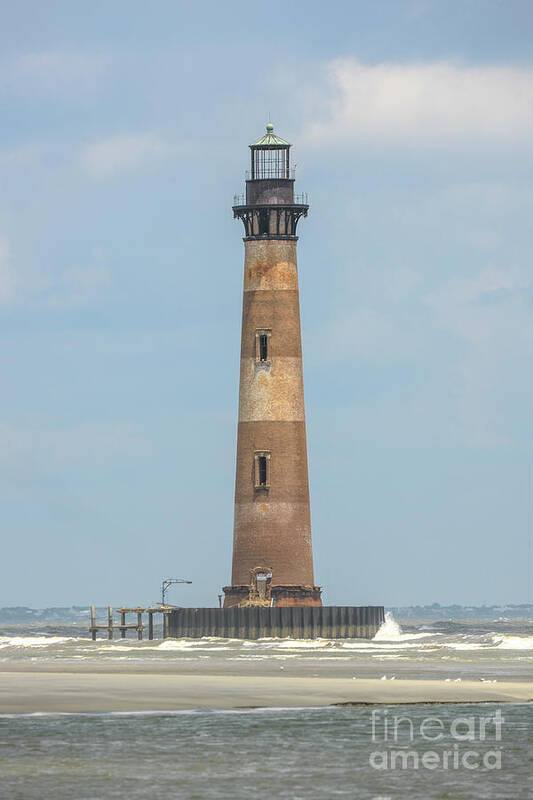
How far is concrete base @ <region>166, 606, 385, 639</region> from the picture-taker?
63.7 meters

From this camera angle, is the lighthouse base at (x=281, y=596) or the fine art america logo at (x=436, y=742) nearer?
the fine art america logo at (x=436, y=742)

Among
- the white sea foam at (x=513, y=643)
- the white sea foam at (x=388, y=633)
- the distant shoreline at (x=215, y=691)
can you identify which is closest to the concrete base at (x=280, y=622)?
the white sea foam at (x=388, y=633)

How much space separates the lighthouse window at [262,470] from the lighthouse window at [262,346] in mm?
3621

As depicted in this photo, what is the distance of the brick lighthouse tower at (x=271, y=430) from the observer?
64688 millimetres

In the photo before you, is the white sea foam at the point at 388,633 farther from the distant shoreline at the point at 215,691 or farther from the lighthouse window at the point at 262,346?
the distant shoreline at the point at 215,691

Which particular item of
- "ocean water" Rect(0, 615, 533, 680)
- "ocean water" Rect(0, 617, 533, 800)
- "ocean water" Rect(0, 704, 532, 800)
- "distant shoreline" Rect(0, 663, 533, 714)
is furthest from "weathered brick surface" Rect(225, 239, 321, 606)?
"ocean water" Rect(0, 704, 532, 800)

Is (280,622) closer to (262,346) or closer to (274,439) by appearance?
(274,439)

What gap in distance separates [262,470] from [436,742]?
3948cm

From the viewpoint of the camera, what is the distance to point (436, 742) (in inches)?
1014

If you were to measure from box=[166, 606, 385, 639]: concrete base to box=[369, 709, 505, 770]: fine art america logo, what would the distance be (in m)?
34.2

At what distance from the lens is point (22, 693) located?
32719 mm

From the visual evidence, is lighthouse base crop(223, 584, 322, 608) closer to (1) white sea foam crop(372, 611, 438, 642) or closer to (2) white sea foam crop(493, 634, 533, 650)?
(1) white sea foam crop(372, 611, 438, 642)

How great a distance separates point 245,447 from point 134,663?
1905 cm

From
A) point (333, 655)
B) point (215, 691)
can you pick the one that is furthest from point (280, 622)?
point (215, 691)
